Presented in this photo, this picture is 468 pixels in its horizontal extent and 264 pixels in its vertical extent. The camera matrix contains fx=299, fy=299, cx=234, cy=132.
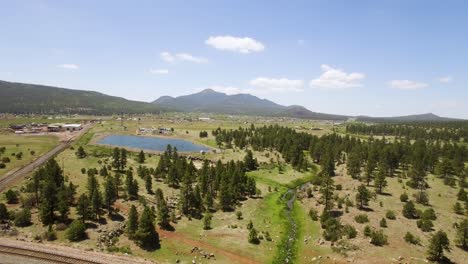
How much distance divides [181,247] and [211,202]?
2346cm

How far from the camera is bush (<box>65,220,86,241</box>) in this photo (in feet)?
188

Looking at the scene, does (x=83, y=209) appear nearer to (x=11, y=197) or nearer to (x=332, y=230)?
(x=11, y=197)

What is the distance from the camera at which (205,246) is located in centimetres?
5941

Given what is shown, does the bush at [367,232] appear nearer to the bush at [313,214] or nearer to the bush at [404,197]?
the bush at [313,214]

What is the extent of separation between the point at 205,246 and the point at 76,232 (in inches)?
985

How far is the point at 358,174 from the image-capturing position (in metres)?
121

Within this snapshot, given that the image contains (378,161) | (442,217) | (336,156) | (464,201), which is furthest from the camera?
(336,156)

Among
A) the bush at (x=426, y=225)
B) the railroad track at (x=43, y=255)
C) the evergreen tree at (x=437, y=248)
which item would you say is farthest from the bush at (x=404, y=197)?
the railroad track at (x=43, y=255)

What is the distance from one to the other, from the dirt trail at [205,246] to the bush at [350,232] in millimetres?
24074

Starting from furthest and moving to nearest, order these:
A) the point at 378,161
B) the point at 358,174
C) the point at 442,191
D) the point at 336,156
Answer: the point at 336,156 → the point at 378,161 → the point at 358,174 → the point at 442,191

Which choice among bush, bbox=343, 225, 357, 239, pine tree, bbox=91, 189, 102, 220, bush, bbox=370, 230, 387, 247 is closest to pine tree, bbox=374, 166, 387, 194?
bush, bbox=343, 225, 357, 239

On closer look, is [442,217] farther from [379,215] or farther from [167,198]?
[167,198]

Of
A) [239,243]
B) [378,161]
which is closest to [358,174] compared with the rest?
[378,161]

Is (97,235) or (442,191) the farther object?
(442,191)
